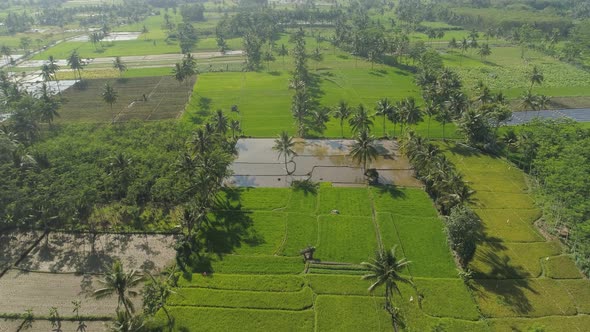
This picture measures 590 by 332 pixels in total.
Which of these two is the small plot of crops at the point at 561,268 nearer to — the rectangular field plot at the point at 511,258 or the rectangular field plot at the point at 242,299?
the rectangular field plot at the point at 511,258

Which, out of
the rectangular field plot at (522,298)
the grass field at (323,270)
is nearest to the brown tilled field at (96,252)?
the grass field at (323,270)

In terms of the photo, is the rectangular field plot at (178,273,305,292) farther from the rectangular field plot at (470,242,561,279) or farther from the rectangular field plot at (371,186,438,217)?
the rectangular field plot at (470,242,561,279)

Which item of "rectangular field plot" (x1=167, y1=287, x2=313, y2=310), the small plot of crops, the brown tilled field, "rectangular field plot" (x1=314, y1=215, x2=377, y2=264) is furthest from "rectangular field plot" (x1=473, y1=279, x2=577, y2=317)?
the brown tilled field

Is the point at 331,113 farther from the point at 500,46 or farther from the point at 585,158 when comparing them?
the point at 500,46

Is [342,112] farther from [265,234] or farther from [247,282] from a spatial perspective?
[247,282]

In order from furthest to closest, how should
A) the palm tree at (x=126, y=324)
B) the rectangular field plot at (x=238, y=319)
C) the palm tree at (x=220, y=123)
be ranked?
the palm tree at (x=220, y=123)
the rectangular field plot at (x=238, y=319)
the palm tree at (x=126, y=324)

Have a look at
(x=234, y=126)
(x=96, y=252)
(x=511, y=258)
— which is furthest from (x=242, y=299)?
(x=234, y=126)

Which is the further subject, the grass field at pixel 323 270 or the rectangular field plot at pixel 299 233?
the rectangular field plot at pixel 299 233
